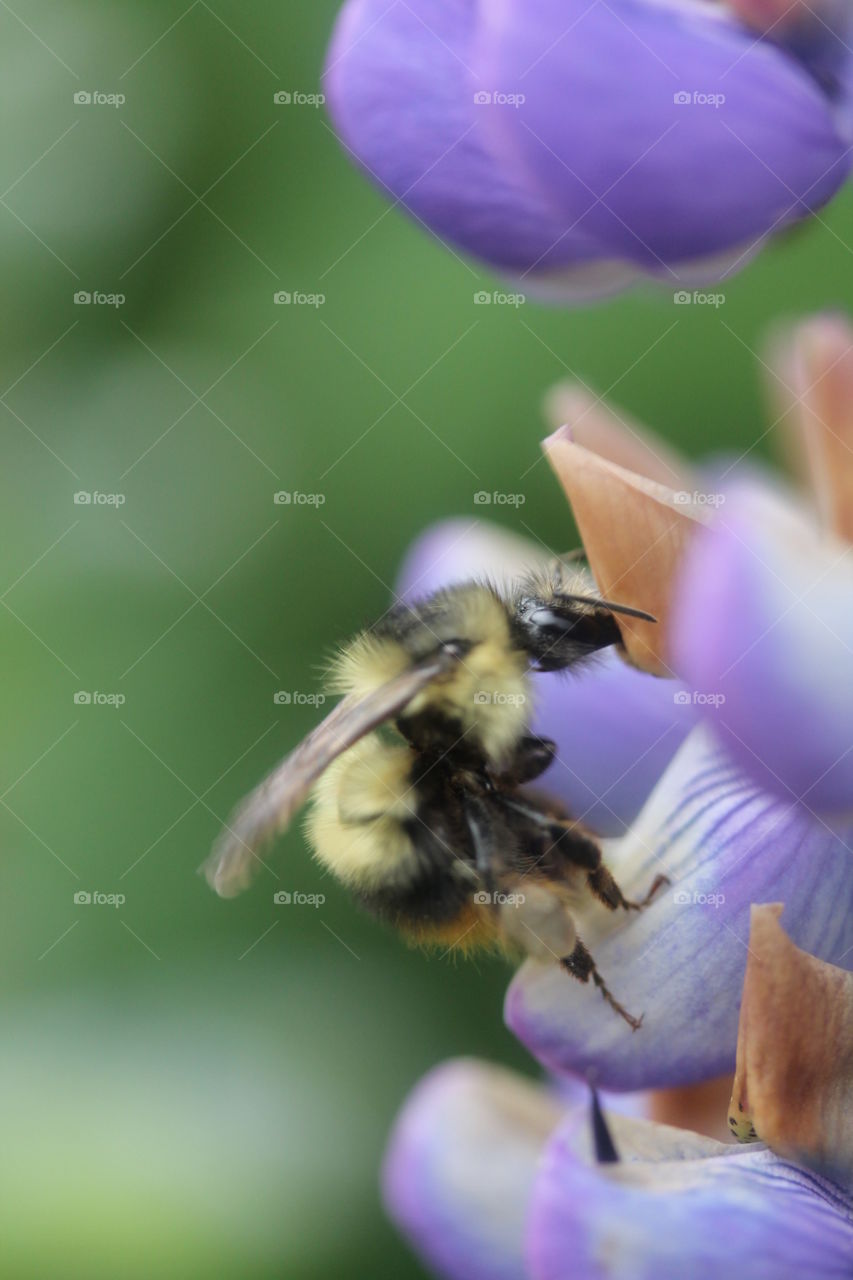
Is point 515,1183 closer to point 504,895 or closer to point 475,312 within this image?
point 504,895

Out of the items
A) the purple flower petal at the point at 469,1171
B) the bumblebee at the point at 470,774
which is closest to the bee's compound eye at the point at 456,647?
the bumblebee at the point at 470,774

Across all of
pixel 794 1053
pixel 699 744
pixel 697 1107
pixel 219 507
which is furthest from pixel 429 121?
pixel 219 507

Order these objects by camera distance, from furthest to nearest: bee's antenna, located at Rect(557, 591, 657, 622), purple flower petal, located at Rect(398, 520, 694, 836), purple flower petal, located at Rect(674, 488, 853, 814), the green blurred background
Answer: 1. the green blurred background
2. purple flower petal, located at Rect(398, 520, 694, 836)
3. bee's antenna, located at Rect(557, 591, 657, 622)
4. purple flower petal, located at Rect(674, 488, 853, 814)

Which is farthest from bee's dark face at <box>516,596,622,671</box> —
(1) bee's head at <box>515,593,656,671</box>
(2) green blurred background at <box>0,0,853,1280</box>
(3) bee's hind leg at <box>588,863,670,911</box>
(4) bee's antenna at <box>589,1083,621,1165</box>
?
(2) green blurred background at <box>0,0,853,1280</box>

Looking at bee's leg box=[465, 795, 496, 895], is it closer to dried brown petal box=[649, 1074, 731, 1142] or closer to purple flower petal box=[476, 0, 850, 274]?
dried brown petal box=[649, 1074, 731, 1142]

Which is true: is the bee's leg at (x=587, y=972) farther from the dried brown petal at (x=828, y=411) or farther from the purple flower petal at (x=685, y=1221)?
the dried brown petal at (x=828, y=411)

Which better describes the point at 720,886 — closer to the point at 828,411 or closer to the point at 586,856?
the point at 586,856
